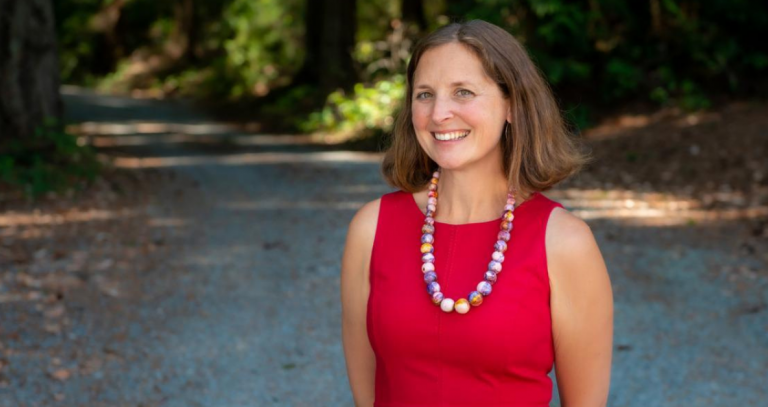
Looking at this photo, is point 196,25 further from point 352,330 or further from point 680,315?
point 352,330

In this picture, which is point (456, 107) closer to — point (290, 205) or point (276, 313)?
point (276, 313)

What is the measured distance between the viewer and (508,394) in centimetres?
237

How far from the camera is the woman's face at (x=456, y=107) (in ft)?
7.85

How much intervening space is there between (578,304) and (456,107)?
590 millimetres

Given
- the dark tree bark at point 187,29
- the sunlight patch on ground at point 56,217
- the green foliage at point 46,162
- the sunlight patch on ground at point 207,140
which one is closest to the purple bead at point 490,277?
the sunlight patch on ground at point 56,217

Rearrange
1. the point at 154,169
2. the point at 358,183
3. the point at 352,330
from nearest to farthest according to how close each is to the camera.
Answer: the point at 352,330 < the point at 358,183 < the point at 154,169

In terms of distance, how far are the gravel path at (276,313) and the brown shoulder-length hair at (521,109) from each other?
2395mm

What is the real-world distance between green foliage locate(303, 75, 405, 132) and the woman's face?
11796mm

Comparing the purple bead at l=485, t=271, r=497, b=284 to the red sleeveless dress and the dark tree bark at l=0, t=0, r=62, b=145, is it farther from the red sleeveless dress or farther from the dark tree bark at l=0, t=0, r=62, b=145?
the dark tree bark at l=0, t=0, r=62, b=145

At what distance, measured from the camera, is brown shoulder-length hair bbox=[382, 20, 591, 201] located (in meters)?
2.38

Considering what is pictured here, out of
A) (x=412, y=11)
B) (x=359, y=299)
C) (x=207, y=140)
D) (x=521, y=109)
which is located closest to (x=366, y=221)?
(x=359, y=299)

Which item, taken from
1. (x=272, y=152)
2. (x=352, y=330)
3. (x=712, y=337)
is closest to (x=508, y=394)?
(x=352, y=330)

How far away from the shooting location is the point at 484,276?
7.80 feet

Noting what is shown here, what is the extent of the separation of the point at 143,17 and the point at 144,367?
3288cm
